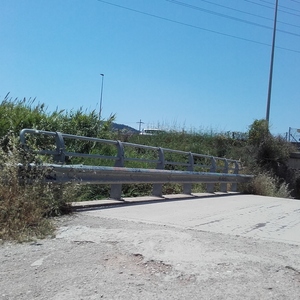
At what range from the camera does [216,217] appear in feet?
28.3

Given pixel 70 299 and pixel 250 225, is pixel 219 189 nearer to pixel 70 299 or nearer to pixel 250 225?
pixel 250 225

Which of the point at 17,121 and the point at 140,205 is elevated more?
the point at 17,121

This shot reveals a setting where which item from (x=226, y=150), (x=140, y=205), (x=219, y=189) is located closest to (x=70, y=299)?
(x=140, y=205)

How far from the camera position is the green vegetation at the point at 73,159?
6.19 meters

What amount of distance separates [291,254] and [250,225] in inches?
84.1

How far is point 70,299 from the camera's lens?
4.05 m

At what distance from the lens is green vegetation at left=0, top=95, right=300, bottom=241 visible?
6191 mm

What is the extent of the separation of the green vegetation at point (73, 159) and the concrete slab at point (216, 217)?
1127mm

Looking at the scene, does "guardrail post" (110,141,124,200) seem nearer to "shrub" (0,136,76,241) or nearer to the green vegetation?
the green vegetation

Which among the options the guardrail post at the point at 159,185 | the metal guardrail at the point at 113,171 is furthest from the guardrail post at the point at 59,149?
the guardrail post at the point at 159,185

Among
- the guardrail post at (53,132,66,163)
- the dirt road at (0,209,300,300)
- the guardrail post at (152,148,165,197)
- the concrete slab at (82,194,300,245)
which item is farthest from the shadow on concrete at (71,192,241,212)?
the dirt road at (0,209,300,300)

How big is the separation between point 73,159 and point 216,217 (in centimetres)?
378

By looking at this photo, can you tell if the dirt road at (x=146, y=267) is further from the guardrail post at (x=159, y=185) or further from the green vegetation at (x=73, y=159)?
the guardrail post at (x=159, y=185)

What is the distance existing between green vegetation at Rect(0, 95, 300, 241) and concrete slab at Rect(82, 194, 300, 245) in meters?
1.13
